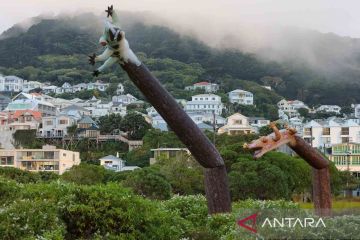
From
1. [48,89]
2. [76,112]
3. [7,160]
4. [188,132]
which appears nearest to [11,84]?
[48,89]

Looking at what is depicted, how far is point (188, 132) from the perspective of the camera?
471 inches

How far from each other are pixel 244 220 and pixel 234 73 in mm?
166303

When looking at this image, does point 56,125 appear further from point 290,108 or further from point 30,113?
point 290,108

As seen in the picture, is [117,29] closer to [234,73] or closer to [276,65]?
[234,73]

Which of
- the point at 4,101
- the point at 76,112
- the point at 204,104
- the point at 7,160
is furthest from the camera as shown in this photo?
the point at 4,101

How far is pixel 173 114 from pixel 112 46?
210 cm

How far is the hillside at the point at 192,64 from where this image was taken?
522ft

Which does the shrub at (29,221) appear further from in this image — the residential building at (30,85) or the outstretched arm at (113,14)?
the residential building at (30,85)

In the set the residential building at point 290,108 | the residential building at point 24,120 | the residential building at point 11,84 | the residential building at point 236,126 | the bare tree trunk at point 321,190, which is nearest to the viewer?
the bare tree trunk at point 321,190

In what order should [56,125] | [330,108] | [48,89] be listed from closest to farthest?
[56,125] < [330,108] < [48,89]

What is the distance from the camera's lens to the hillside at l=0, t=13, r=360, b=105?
159000mm

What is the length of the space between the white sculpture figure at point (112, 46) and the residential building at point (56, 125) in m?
85.0

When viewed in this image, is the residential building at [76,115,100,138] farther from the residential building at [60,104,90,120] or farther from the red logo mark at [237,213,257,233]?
the red logo mark at [237,213,257,233]

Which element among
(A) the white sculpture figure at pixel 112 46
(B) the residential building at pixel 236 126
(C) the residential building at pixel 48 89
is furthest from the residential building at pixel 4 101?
(A) the white sculpture figure at pixel 112 46
